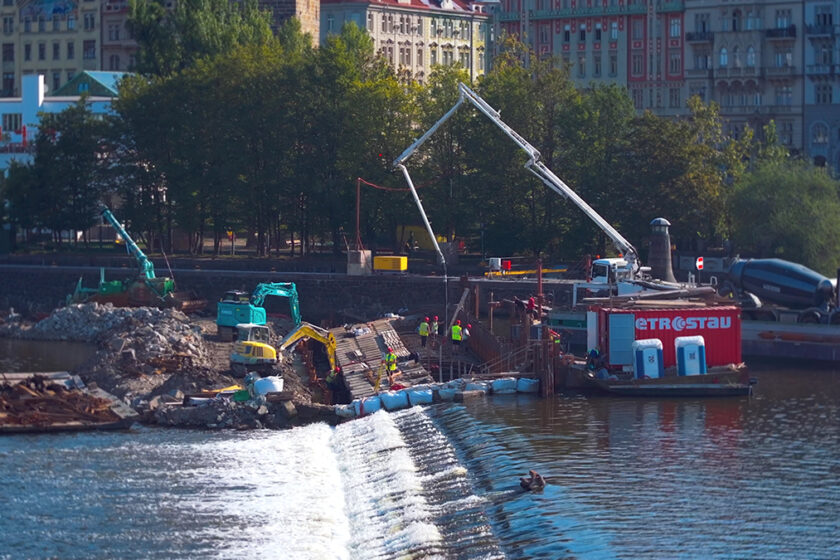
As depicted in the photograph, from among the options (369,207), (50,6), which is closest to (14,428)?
(369,207)

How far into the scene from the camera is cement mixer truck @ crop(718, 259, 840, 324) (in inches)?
2950

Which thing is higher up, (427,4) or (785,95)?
(427,4)

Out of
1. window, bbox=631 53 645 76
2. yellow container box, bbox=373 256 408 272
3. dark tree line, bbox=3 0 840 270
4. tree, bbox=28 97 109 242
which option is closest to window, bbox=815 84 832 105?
window, bbox=631 53 645 76

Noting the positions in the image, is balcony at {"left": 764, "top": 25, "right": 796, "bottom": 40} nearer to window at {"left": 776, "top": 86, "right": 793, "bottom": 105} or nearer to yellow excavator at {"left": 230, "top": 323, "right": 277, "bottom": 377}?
window at {"left": 776, "top": 86, "right": 793, "bottom": 105}

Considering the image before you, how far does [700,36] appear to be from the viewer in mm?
135375

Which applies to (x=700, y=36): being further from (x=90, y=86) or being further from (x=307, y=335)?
(x=307, y=335)

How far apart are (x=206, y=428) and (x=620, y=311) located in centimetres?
1637

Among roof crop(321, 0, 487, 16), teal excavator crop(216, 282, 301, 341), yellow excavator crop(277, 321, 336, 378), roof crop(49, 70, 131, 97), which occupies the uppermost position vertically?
roof crop(321, 0, 487, 16)

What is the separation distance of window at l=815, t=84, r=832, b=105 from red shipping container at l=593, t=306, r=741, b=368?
73.1m

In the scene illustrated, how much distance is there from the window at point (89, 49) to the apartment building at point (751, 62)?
59.7 metres

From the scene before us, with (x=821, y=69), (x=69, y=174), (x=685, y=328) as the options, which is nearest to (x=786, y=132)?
(x=821, y=69)

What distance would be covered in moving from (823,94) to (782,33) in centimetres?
602

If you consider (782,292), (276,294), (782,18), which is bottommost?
(276,294)

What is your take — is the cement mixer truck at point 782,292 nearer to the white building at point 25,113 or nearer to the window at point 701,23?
the window at point 701,23
